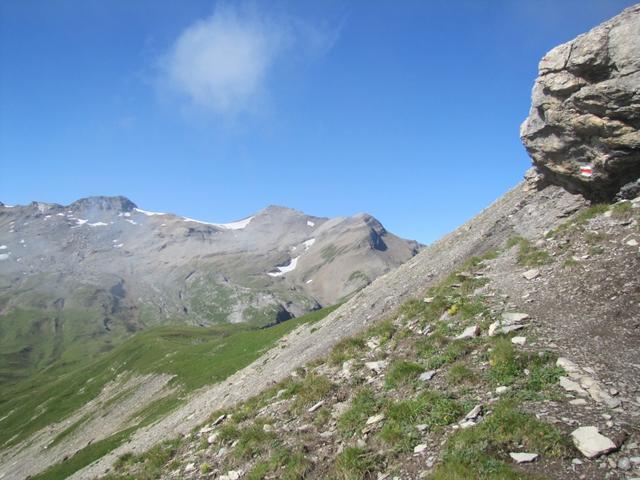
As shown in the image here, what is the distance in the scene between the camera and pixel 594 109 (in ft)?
73.2

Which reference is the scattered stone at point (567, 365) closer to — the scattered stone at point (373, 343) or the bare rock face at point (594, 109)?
the scattered stone at point (373, 343)

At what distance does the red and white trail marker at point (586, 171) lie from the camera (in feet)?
78.5

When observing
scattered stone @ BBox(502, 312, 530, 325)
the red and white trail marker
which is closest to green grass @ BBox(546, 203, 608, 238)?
the red and white trail marker

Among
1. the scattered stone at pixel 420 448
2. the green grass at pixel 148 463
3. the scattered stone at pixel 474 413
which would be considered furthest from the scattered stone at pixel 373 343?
the green grass at pixel 148 463

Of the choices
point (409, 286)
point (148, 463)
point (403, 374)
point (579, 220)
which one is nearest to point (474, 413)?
point (403, 374)

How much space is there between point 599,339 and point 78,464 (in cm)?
5021

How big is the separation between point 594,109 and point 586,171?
140 inches

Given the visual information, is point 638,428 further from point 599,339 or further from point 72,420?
point 72,420

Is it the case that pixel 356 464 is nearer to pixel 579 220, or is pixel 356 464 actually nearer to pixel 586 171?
pixel 579 220

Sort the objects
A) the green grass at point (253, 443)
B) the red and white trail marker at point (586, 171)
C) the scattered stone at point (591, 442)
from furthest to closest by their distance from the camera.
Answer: the red and white trail marker at point (586, 171)
the green grass at point (253, 443)
the scattered stone at point (591, 442)

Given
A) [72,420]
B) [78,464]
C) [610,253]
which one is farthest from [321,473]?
[72,420]

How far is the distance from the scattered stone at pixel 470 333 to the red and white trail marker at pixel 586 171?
41.5ft

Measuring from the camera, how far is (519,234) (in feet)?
94.6

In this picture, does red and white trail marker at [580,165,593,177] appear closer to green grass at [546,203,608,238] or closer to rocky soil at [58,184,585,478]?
green grass at [546,203,608,238]
